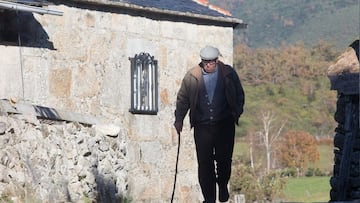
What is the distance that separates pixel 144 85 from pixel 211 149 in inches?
304

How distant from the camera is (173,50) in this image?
17.5 m

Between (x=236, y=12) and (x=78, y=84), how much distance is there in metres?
92.7

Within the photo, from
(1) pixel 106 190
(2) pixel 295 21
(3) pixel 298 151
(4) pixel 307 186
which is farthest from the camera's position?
(2) pixel 295 21

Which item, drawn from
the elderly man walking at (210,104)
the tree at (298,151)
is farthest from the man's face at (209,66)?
the tree at (298,151)

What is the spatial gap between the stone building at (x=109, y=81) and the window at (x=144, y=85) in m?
0.02

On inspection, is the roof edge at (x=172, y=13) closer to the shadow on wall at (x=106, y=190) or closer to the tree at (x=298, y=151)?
the shadow on wall at (x=106, y=190)

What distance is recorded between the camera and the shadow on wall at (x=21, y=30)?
46.7 ft

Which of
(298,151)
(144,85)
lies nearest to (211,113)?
(144,85)

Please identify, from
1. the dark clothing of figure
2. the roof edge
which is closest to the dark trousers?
the dark clothing of figure

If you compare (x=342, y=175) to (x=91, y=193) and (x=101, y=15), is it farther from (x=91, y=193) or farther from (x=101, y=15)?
(x=101, y=15)

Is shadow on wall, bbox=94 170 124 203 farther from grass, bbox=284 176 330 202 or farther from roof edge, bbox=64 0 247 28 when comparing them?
grass, bbox=284 176 330 202

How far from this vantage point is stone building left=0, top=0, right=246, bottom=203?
36.6 ft

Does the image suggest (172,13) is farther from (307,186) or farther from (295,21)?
(295,21)

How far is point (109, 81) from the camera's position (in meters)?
16.3
